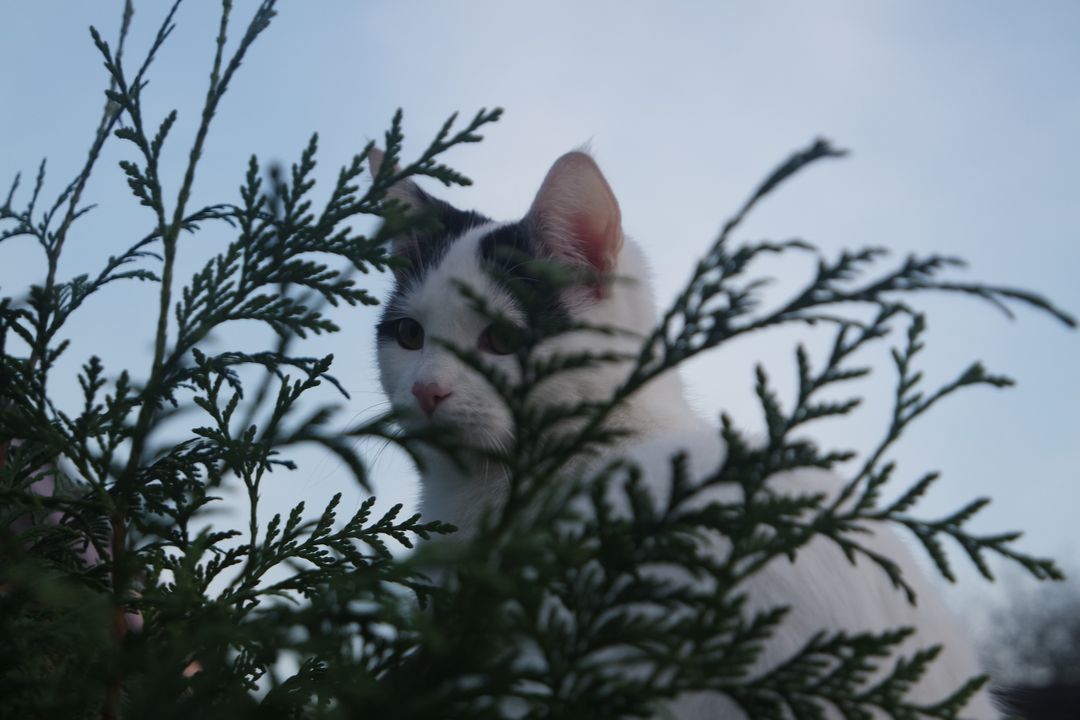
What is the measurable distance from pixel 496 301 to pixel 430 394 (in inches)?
19.3

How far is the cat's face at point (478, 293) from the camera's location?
2.51 metres

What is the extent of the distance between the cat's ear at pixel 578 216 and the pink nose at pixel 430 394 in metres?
0.72

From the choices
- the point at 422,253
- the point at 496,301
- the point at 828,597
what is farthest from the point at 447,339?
the point at 828,597

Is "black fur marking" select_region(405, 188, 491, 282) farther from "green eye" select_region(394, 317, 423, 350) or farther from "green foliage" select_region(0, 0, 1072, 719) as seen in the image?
"green foliage" select_region(0, 0, 1072, 719)

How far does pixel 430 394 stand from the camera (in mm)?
2492

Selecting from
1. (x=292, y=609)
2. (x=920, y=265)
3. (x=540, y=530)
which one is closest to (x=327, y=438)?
(x=292, y=609)

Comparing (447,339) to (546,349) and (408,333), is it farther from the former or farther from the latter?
(408,333)

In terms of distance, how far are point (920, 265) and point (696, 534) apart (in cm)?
42

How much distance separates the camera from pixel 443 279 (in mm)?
2812

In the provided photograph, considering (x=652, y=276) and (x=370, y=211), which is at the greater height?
(x=652, y=276)

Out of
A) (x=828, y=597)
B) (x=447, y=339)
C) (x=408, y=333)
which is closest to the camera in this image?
(x=828, y=597)

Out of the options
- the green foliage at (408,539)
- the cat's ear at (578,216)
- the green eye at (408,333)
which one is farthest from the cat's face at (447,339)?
the green foliage at (408,539)

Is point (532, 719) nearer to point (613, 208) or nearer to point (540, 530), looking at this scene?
point (540, 530)

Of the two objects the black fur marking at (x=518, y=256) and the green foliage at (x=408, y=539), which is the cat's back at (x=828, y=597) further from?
the black fur marking at (x=518, y=256)
